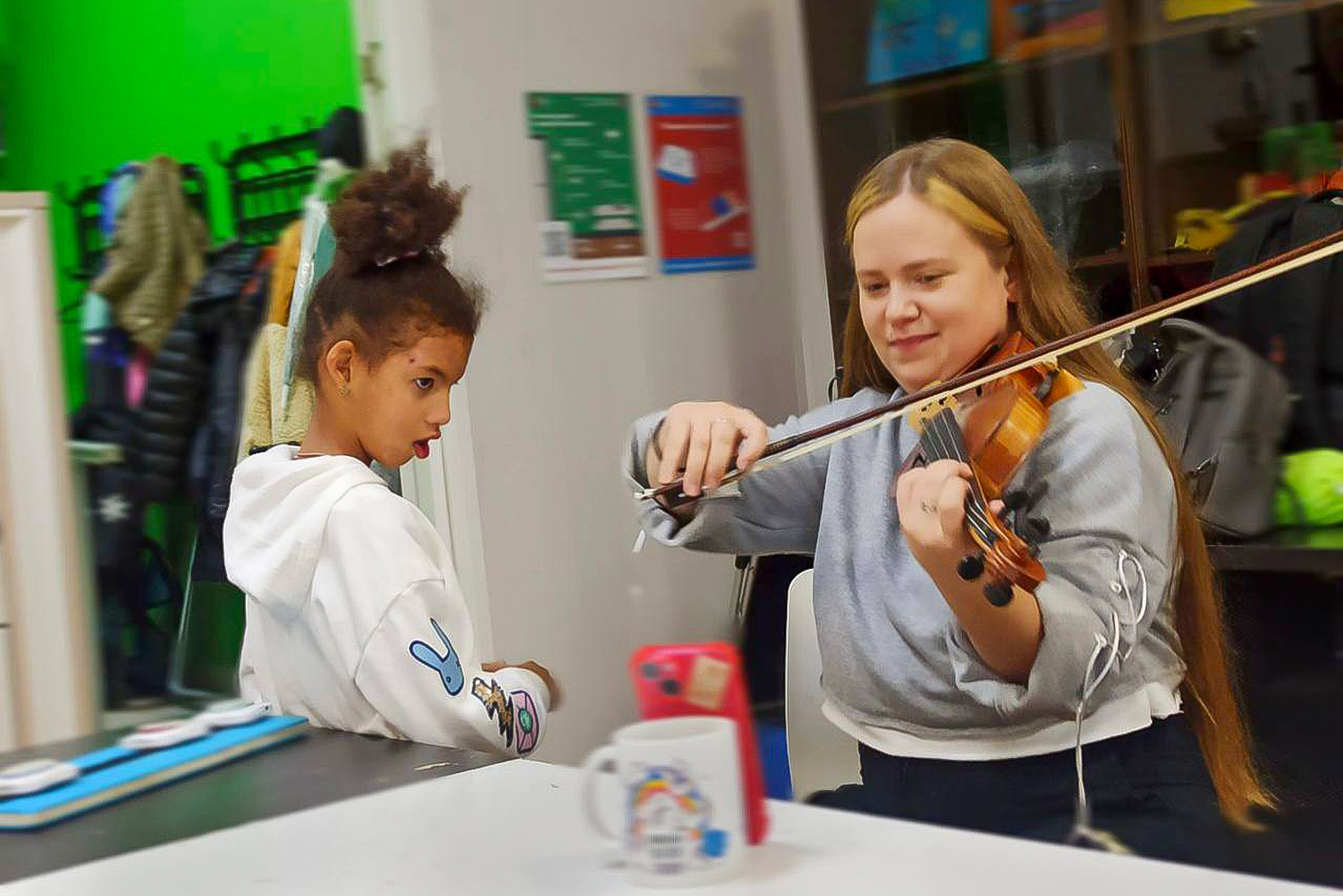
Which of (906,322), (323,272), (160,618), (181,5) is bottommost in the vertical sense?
(160,618)

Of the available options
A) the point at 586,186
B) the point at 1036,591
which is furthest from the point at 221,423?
the point at 1036,591

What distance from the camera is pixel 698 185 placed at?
1432 millimetres

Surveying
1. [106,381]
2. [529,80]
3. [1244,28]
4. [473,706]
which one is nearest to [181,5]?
[106,381]

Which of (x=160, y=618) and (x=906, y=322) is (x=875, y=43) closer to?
(x=906, y=322)

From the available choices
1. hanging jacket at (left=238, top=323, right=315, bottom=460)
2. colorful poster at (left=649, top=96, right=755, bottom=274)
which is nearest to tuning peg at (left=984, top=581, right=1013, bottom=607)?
colorful poster at (left=649, top=96, right=755, bottom=274)

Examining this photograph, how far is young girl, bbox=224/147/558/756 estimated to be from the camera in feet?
3.52

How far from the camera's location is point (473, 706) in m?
1.07

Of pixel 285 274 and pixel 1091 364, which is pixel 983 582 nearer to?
pixel 1091 364

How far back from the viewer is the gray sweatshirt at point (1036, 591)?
933mm

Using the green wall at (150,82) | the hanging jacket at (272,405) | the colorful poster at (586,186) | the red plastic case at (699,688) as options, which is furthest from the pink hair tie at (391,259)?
the red plastic case at (699,688)

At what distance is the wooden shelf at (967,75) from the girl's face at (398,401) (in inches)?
16.6

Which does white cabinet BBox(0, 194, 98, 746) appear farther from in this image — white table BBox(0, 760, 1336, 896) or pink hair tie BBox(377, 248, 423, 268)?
white table BBox(0, 760, 1336, 896)

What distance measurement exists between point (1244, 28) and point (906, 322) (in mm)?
299

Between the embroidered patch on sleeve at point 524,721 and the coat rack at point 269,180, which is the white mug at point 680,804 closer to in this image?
the embroidered patch on sleeve at point 524,721
